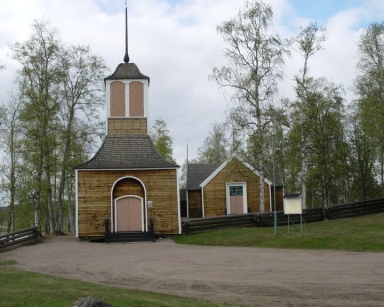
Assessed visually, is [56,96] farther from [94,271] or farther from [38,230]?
[94,271]

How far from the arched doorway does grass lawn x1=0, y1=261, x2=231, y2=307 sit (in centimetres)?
1598

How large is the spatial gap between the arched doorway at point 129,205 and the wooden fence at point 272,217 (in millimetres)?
2522

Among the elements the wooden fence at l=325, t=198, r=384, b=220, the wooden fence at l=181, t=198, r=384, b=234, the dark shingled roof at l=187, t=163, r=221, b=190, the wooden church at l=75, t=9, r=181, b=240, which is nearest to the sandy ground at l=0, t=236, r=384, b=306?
the wooden church at l=75, t=9, r=181, b=240

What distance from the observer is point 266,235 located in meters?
23.0

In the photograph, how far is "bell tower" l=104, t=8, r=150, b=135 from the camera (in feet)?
101

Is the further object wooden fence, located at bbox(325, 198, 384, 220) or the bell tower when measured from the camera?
wooden fence, located at bbox(325, 198, 384, 220)

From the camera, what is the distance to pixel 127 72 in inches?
1240

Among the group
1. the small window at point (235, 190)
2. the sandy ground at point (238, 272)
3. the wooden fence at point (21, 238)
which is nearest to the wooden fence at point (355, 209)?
the small window at point (235, 190)

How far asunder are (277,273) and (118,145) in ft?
59.6

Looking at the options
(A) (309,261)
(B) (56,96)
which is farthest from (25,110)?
(A) (309,261)

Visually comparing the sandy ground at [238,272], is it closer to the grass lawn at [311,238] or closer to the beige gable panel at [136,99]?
the grass lawn at [311,238]

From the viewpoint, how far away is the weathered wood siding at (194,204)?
3732 cm

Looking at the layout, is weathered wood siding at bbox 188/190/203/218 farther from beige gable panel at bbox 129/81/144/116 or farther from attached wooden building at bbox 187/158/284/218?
beige gable panel at bbox 129/81/144/116

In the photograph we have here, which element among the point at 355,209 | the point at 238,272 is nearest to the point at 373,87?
the point at 355,209
